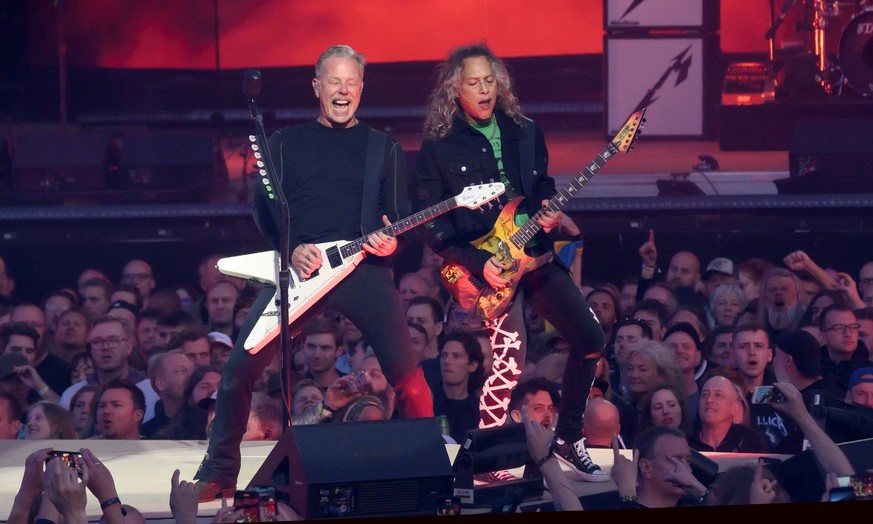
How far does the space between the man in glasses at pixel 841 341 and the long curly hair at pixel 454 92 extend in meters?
2.08

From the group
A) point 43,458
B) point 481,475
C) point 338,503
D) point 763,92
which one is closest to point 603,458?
point 481,475

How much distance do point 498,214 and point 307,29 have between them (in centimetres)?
763

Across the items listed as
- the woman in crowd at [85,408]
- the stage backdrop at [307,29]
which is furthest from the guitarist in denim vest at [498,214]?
the stage backdrop at [307,29]

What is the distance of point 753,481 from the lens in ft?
13.5

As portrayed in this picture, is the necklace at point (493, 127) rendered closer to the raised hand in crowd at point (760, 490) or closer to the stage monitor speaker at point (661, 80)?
the raised hand in crowd at point (760, 490)

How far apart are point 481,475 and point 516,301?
24.6 inches

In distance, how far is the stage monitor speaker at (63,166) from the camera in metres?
8.89

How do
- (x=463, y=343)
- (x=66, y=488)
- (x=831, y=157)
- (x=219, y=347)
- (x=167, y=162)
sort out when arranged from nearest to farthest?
(x=66, y=488), (x=463, y=343), (x=219, y=347), (x=831, y=157), (x=167, y=162)

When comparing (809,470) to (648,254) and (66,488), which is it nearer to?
(66,488)

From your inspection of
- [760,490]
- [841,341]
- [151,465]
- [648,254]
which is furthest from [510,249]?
[648,254]

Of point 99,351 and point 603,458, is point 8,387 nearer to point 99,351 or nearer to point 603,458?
point 99,351

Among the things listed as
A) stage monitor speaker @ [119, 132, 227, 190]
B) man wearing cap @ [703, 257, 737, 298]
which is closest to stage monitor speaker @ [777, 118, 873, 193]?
man wearing cap @ [703, 257, 737, 298]

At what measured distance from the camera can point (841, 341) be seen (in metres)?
6.09

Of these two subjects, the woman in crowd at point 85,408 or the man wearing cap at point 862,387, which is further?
the woman in crowd at point 85,408
